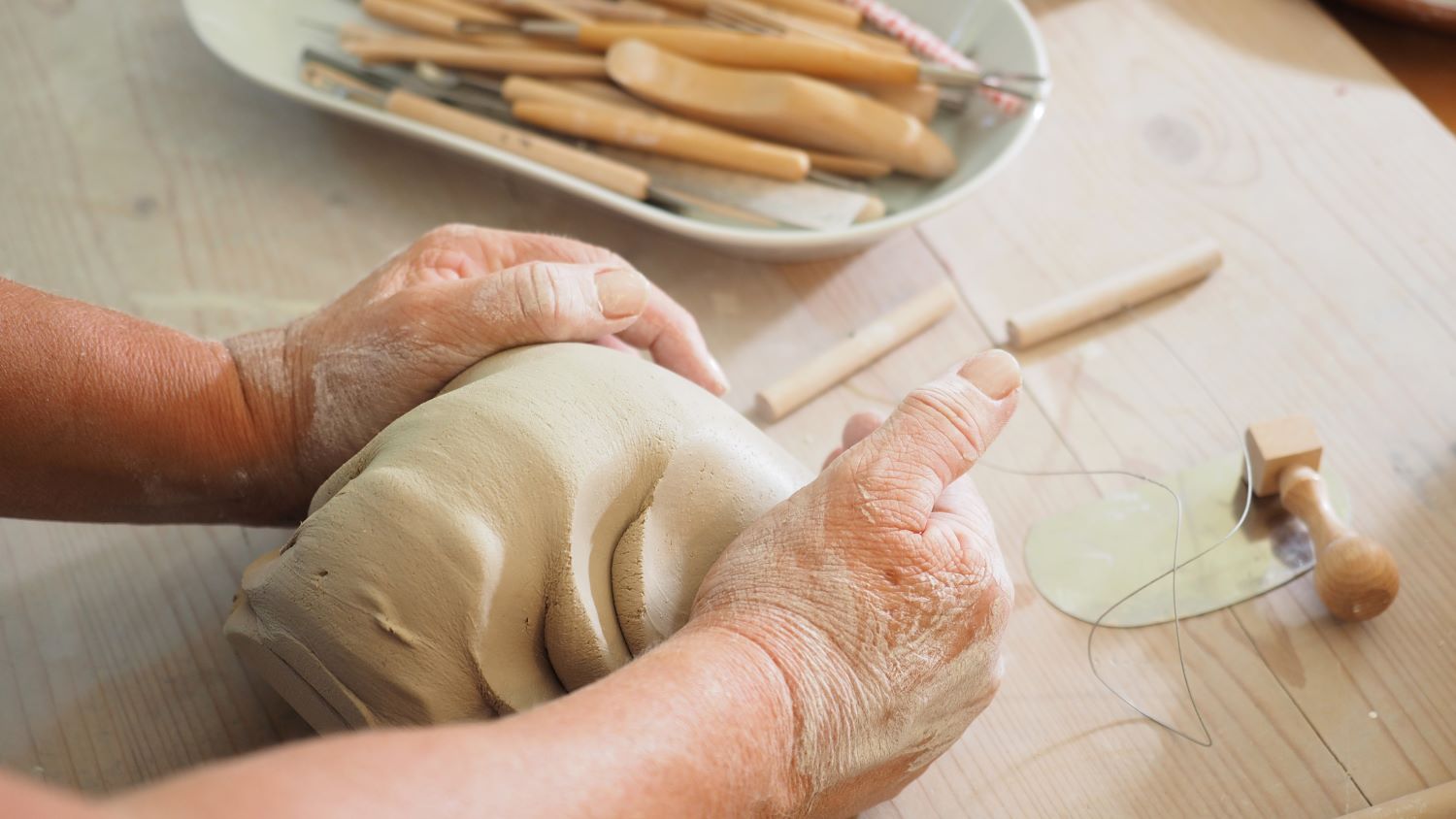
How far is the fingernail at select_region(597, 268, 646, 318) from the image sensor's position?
920 mm

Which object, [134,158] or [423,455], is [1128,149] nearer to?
[423,455]

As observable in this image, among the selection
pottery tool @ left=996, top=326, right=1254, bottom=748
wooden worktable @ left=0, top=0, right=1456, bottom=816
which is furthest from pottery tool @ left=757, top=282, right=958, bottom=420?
pottery tool @ left=996, top=326, right=1254, bottom=748

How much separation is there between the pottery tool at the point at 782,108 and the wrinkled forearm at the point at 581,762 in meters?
0.72

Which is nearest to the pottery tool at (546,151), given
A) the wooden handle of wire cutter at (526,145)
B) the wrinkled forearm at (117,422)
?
the wooden handle of wire cutter at (526,145)

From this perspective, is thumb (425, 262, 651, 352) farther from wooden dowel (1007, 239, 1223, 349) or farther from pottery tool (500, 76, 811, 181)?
wooden dowel (1007, 239, 1223, 349)

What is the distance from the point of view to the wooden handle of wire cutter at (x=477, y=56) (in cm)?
137

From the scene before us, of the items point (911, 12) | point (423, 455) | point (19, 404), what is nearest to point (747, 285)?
point (911, 12)

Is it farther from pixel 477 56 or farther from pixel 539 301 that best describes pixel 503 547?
pixel 477 56

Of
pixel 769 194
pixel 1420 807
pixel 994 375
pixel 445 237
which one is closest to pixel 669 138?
pixel 769 194

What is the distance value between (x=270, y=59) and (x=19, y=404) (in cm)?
69

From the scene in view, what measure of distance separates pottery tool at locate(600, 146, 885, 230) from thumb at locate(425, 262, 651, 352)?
400 millimetres

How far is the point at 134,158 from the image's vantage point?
1.42m

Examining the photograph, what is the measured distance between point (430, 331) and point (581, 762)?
422mm

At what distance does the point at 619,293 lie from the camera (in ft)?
3.03
